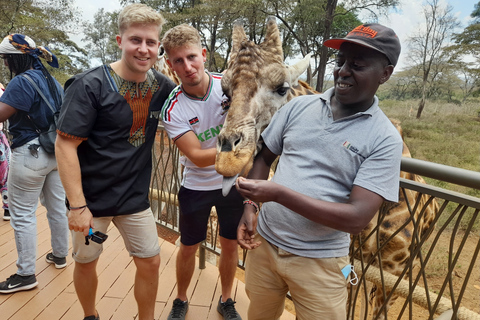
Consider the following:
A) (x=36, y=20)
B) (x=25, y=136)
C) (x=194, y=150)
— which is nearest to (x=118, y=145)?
(x=194, y=150)

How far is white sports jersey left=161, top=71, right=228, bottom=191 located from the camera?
2.19 metres

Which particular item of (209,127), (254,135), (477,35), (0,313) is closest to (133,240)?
(209,127)

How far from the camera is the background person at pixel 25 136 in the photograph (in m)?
2.68

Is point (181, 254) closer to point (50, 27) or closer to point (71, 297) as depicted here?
point (71, 297)

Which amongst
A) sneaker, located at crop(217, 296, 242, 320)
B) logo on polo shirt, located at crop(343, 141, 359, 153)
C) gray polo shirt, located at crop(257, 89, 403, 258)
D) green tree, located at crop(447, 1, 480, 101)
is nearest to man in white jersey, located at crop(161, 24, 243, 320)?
sneaker, located at crop(217, 296, 242, 320)

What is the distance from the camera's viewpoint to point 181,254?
2.72 metres

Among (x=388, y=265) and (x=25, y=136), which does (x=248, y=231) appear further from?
(x=25, y=136)

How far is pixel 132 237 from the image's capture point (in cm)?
227

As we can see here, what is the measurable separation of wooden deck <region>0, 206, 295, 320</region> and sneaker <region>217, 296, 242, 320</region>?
6cm

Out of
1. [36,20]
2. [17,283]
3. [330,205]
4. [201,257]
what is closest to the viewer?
[330,205]

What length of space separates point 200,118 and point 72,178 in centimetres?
88

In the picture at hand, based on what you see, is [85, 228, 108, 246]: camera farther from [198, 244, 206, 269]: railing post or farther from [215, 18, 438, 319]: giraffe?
[198, 244, 206, 269]: railing post

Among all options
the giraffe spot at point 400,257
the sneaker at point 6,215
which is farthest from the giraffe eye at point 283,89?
the sneaker at point 6,215

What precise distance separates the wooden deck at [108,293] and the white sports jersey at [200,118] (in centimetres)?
123
